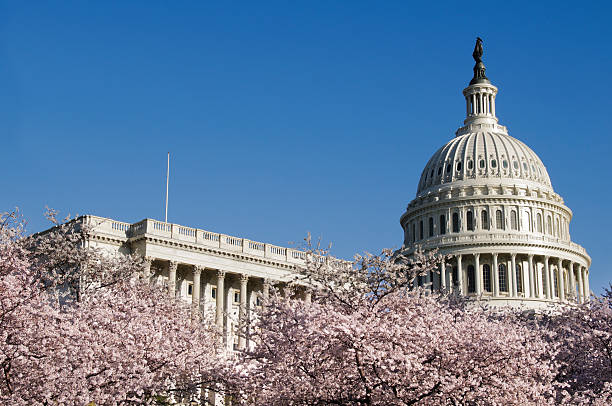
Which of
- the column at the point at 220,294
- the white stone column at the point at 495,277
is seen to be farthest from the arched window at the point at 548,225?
the column at the point at 220,294

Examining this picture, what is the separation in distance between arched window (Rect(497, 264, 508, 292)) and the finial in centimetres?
4122

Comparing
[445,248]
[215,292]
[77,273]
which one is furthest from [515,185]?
[77,273]

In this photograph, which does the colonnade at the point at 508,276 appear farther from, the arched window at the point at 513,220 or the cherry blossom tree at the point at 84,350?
the cherry blossom tree at the point at 84,350

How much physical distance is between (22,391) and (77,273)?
1598 cm

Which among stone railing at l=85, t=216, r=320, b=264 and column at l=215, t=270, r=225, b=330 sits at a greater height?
stone railing at l=85, t=216, r=320, b=264

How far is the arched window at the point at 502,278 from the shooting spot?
133m

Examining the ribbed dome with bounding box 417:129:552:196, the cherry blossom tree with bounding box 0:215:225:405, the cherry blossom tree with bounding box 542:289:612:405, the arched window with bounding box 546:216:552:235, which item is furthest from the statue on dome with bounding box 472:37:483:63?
the cherry blossom tree with bounding box 0:215:225:405

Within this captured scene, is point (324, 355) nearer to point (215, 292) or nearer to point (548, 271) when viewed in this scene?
point (215, 292)

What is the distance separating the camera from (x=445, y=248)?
446 feet

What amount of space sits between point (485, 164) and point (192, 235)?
76209mm

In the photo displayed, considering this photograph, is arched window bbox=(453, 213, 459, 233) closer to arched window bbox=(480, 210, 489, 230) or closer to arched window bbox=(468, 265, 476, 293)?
arched window bbox=(480, 210, 489, 230)

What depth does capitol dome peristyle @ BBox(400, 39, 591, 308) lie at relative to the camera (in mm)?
133625

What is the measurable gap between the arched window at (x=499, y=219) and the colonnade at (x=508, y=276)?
510 cm

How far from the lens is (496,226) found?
137375mm
